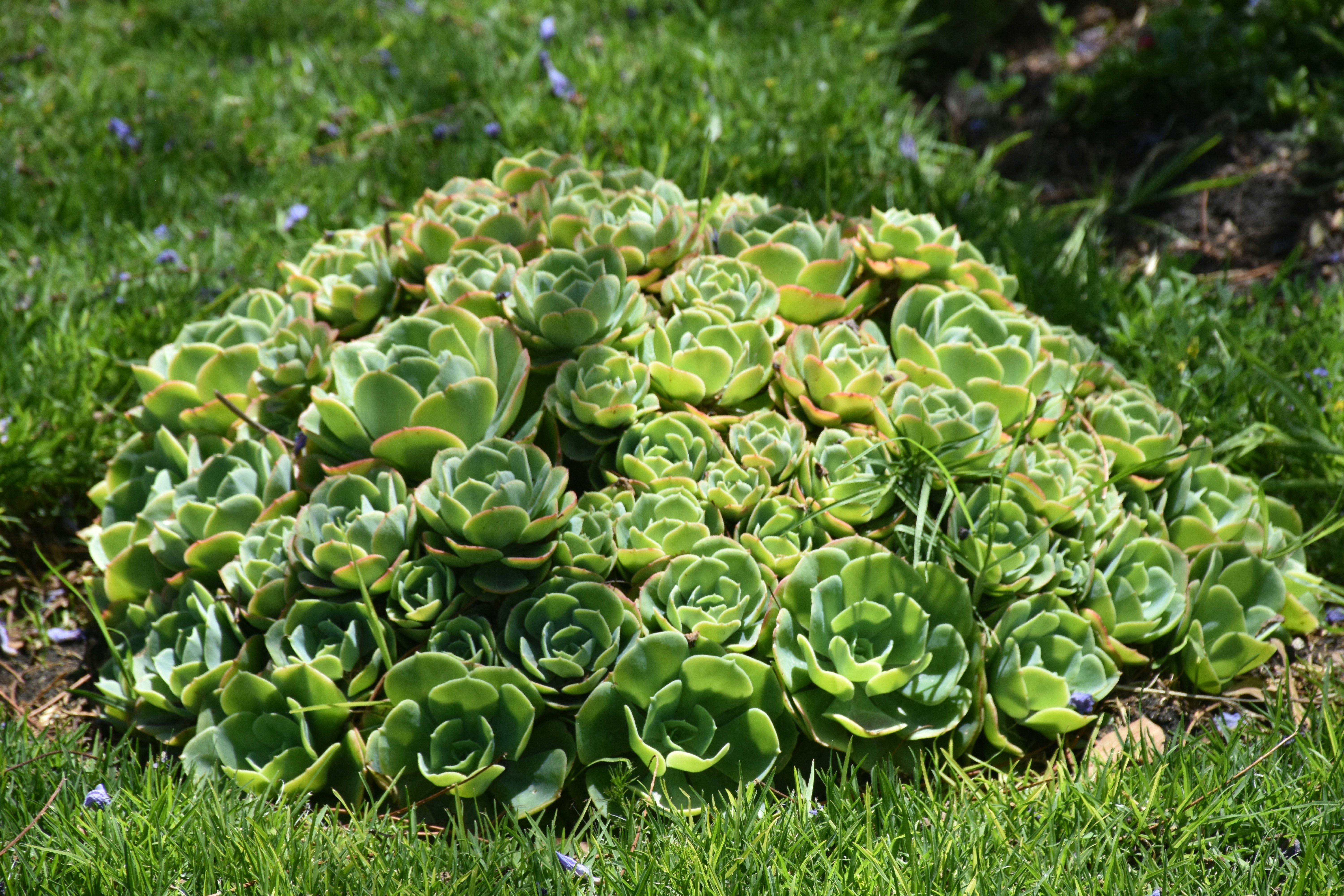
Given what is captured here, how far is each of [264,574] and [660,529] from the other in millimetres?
767

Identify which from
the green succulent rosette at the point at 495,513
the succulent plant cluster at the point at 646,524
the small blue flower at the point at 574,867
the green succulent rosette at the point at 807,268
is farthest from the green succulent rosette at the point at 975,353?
the small blue flower at the point at 574,867

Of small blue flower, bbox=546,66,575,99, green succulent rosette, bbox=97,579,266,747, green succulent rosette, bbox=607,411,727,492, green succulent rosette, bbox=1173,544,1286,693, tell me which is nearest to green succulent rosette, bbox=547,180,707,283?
green succulent rosette, bbox=607,411,727,492

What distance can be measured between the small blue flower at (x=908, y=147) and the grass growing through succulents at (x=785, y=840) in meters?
2.62

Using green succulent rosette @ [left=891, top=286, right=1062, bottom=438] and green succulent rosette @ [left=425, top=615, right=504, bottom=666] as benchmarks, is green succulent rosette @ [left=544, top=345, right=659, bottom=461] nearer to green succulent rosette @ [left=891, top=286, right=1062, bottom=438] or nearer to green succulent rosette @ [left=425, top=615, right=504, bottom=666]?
green succulent rosette @ [left=425, top=615, right=504, bottom=666]

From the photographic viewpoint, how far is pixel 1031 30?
534 centimetres

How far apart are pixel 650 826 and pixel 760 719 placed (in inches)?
10.3

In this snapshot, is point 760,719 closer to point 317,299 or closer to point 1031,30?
point 317,299

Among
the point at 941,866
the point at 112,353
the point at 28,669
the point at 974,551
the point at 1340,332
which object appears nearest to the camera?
the point at 941,866

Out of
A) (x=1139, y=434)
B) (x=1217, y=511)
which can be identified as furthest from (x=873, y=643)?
(x=1217, y=511)

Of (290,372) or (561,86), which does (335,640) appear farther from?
(561,86)

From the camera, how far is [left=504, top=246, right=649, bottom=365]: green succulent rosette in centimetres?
203

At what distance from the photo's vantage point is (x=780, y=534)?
1934 millimetres

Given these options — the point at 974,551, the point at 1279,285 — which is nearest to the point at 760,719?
the point at 974,551

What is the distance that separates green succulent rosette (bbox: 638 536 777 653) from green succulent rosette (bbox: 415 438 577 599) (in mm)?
217
